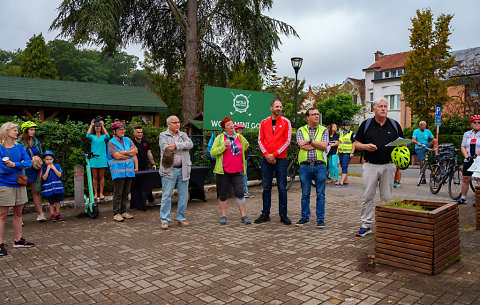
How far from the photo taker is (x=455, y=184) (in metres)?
9.16

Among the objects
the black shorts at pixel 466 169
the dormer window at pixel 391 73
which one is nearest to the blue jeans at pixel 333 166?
the black shorts at pixel 466 169

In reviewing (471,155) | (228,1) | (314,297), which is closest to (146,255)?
(314,297)

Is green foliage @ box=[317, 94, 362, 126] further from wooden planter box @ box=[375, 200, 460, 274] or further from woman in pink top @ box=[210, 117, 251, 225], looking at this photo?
wooden planter box @ box=[375, 200, 460, 274]

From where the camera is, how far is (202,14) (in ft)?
69.0

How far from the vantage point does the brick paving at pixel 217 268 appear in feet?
11.6

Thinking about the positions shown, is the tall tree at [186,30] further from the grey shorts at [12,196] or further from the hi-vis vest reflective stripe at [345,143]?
the grey shorts at [12,196]

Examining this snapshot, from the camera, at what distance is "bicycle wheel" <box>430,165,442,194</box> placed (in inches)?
386

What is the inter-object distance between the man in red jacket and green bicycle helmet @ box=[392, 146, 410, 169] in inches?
74.9

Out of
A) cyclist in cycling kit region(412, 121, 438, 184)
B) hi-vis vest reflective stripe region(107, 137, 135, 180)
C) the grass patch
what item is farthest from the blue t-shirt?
hi-vis vest reflective stripe region(107, 137, 135, 180)

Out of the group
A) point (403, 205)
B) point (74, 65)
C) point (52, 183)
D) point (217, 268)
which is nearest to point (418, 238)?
point (403, 205)

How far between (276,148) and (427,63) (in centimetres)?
2346

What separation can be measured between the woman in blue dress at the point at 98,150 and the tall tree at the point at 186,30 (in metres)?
7.59

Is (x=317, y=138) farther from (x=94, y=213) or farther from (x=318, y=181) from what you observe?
(x=94, y=213)

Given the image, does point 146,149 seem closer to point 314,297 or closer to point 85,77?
Answer: point 314,297
